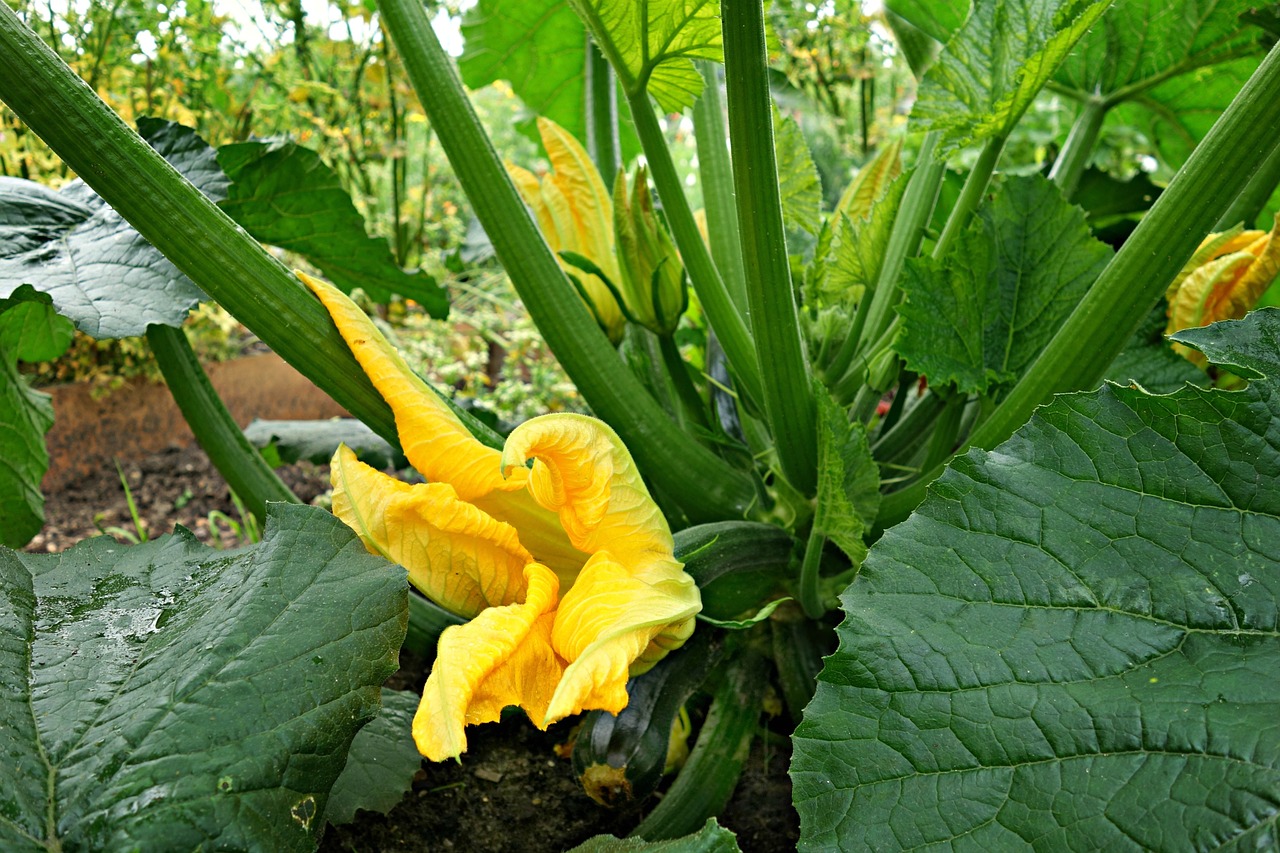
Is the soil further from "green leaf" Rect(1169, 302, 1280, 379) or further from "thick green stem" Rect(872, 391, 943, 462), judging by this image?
"green leaf" Rect(1169, 302, 1280, 379)

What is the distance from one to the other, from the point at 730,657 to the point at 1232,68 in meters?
1.12

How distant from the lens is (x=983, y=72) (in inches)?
40.1

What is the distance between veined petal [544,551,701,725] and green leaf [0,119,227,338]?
470mm

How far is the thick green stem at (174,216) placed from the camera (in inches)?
30.5

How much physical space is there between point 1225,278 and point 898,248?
36cm

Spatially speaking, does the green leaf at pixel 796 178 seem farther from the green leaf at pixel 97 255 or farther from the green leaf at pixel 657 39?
the green leaf at pixel 97 255

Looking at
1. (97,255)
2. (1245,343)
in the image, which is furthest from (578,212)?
(1245,343)

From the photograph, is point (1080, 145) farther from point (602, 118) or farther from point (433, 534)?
point (433, 534)

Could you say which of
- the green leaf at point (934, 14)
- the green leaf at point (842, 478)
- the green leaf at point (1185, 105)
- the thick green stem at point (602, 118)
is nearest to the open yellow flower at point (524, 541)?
the green leaf at point (842, 478)

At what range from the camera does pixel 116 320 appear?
35.5 inches

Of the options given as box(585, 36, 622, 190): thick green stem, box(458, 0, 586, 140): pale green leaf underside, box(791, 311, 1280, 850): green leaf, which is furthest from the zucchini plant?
box(458, 0, 586, 140): pale green leaf underside

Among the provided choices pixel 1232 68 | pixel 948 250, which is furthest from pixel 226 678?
pixel 1232 68

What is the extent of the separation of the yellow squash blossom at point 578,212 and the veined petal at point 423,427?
0.41 meters

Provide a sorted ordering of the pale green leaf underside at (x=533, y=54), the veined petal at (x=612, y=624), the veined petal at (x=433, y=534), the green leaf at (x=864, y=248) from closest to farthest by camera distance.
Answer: the veined petal at (x=612, y=624), the veined petal at (x=433, y=534), the green leaf at (x=864, y=248), the pale green leaf underside at (x=533, y=54)
